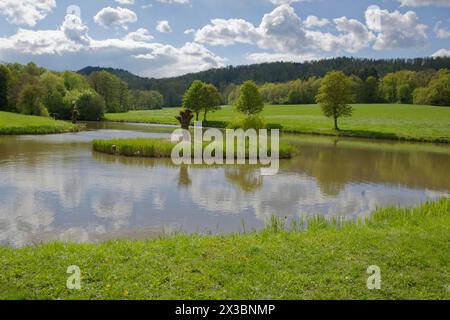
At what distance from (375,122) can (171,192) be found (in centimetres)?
5522

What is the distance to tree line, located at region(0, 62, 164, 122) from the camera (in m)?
70.9

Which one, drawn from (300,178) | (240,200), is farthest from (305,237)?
(300,178)

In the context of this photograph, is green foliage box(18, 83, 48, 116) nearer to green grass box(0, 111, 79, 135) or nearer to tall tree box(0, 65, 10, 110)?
tall tree box(0, 65, 10, 110)

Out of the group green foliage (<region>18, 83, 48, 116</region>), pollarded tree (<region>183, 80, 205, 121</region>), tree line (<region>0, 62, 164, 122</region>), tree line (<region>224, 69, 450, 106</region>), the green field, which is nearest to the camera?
the green field

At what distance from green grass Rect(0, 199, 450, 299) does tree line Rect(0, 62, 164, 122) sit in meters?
67.5

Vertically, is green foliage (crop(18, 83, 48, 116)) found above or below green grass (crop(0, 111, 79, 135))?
above

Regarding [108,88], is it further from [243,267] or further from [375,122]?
[243,267]

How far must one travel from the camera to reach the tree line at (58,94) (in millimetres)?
70938

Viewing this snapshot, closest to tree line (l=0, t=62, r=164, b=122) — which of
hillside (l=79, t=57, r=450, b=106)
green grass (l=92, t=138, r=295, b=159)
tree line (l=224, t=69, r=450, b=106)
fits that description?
hillside (l=79, t=57, r=450, b=106)

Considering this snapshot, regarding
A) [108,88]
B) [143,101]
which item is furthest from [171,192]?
[143,101]

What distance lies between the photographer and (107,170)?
2442 centimetres

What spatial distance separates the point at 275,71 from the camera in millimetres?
176750

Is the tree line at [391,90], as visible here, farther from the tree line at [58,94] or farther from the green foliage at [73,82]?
the green foliage at [73,82]
